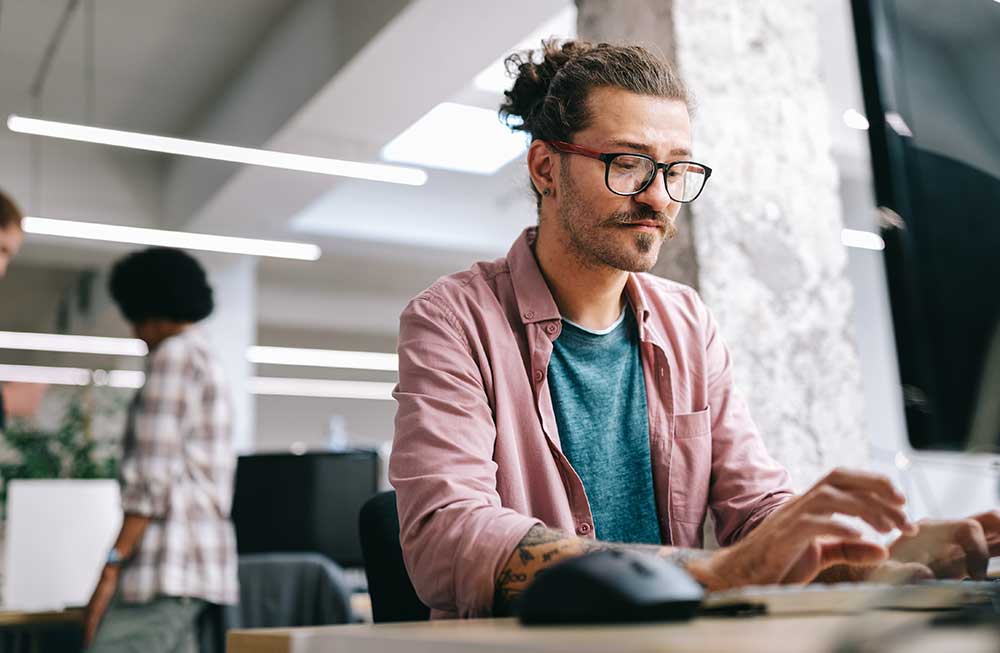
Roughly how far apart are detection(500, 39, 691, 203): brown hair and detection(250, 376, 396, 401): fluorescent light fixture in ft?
44.8

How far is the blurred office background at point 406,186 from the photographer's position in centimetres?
227

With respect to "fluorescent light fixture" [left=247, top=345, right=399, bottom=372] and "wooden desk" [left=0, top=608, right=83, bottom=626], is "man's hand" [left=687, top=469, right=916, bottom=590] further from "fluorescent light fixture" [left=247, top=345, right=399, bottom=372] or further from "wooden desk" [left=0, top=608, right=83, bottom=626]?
"fluorescent light fixture" [left=247, top=345, right=399, bottom=372]

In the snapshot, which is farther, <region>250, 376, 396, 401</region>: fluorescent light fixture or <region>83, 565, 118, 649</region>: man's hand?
<region>250, 376, 396, 401</region>: fluorescent light fixture

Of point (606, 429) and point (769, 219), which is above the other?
point (769, 219)

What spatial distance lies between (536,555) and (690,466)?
19.9 inches

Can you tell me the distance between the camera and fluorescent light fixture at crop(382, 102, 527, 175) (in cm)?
632

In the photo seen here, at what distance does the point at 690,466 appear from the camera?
1414 millimetres

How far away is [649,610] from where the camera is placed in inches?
21.8

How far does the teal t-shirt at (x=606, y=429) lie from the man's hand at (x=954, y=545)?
482 mm

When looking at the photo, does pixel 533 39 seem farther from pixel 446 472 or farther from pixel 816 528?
pixel 816 528

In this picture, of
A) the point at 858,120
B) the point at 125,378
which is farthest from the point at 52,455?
the point at 125,378

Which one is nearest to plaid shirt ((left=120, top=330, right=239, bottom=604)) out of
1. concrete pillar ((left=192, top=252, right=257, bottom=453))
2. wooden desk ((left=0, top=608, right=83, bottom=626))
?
wooden desk ((left=0, top=608, right=83, bottom=626))

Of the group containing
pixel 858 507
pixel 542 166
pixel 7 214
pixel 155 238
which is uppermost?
pixel 155 238

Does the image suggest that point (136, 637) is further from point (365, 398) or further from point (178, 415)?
point (365, 398)
